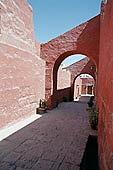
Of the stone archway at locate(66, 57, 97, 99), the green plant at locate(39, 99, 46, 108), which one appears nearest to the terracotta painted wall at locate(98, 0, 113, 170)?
the green plant at locate(39, 99, 46, 108)

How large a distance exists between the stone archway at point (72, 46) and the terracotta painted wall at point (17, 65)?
654mm

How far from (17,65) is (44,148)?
3168mm

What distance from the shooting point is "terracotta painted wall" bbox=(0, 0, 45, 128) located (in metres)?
4.11

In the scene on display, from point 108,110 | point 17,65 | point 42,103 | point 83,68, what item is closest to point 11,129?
point 17,65

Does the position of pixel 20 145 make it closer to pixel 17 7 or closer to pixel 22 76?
pixel 22 76

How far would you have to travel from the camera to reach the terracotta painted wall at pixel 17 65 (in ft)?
13.5

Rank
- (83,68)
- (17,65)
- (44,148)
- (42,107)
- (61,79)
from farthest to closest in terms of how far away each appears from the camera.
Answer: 1. (83,68)
2. (61,79)
3. (42,107)
4. (17,65)
5. (44,148)

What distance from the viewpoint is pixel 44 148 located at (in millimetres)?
3090

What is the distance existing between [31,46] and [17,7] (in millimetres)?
1776

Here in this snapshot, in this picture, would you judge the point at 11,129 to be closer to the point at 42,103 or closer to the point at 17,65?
the point at 17,65

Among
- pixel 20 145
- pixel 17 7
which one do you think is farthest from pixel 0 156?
pixel 17 7

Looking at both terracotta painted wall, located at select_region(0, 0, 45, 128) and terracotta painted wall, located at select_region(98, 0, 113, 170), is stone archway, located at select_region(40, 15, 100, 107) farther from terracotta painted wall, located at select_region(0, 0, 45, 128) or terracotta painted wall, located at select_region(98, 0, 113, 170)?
terracotta painted wall, located at select_region(98, 0, 113, 170)

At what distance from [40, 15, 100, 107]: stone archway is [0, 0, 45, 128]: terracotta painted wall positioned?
654 mm

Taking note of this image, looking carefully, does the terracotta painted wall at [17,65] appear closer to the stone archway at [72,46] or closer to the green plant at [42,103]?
the green plant at [42,103]
